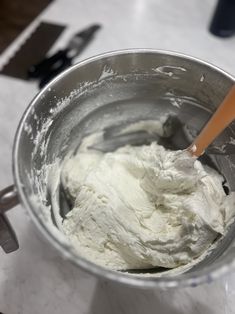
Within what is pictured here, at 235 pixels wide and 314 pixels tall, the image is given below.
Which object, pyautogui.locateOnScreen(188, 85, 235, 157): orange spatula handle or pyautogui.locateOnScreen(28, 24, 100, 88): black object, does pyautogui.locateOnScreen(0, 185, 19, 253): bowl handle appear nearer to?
pyautogui.locateOnScreen(188, 85, 235, 157): orange spatula handle

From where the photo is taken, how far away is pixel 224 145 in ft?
2.05

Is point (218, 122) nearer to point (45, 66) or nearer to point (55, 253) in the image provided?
point (55, 253)

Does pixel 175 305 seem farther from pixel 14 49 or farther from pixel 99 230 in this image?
pixel 14 49

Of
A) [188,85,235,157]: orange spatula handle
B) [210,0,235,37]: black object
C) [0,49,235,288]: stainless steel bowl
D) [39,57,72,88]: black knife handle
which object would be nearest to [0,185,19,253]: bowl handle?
[0,49,235,288]: stainless steel bowl

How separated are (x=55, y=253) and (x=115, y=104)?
12.4 inches

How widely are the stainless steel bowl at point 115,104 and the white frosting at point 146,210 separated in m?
0.04

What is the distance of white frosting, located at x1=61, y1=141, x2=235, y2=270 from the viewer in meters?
0.54

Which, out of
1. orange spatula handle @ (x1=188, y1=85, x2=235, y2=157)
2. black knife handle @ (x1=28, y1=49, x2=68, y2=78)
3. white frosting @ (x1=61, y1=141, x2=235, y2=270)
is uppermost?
black knife handle @ (x1=28, y1=49, x2=68, y2=78)

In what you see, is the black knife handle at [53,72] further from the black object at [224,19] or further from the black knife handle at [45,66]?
the black object at [224,19]

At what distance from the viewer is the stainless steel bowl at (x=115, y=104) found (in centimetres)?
50

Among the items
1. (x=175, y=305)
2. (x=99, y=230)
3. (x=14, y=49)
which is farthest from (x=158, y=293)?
(x=14, y=49)

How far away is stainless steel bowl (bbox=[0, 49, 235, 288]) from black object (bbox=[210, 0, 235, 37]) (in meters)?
0.43

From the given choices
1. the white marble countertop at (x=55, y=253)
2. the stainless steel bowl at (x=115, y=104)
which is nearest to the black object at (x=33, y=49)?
the white marble countertop at (x=55, y=253)

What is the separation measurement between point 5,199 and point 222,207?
0.36 metres
